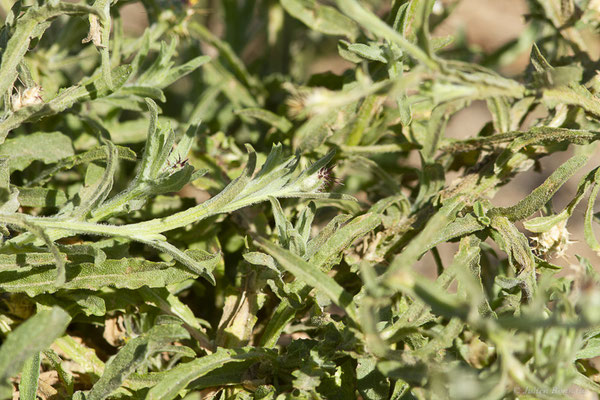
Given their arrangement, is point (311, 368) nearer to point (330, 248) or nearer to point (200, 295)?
point (330, 248)

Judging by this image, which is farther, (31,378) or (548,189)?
(548,189)

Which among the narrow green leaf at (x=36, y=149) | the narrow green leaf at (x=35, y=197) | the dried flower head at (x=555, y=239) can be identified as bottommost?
the dried flower head at (x=555, y=239)

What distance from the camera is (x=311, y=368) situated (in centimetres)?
117

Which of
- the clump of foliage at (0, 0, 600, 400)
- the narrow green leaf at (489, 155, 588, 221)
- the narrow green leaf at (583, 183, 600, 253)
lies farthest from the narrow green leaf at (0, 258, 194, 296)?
the narrow green leaf at (583, 183, 600, 253)

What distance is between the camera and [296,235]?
120cm

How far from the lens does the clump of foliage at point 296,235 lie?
97 cm

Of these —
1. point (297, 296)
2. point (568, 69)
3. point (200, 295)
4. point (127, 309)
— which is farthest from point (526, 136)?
point (127, 309)

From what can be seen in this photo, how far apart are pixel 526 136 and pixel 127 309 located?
1.05 metres

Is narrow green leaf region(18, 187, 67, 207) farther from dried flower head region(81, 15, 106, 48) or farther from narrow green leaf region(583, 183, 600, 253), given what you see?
narrow green leaf region(583, 183, 600, 253)

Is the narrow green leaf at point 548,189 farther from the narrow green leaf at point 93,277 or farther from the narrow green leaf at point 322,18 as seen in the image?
the narrow green leaf at point 93,277

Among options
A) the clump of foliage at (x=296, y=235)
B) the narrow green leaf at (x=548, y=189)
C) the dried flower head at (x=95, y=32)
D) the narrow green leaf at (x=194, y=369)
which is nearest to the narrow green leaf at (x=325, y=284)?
the clump of foliage at (x=296, y=235)

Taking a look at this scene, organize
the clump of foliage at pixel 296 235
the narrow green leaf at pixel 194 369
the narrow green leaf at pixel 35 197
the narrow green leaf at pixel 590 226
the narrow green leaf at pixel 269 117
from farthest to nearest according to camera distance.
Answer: the narrow green leaf at pixel 269 117, the narrow green leaf at pixel 35 197, the narrow green leaf at pixel 590 226, the narrow green leaf at pixel 194 369, the clump of foliage at pixel 296 235

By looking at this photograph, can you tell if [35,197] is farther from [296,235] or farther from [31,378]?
[296,235]

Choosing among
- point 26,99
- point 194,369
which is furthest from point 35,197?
point 194,369
